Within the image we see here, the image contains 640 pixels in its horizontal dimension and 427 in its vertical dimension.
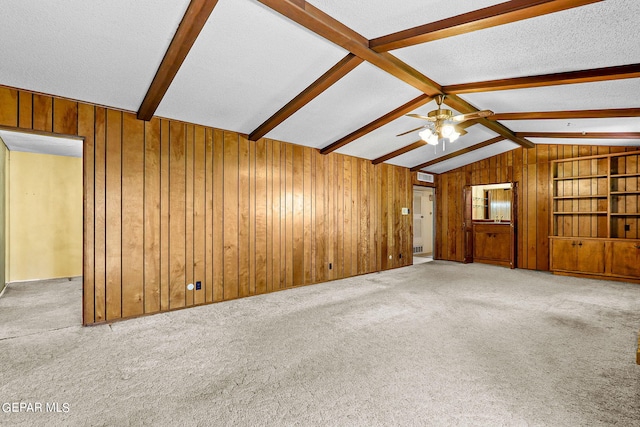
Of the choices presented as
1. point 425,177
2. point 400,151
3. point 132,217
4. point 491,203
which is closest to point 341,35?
point 132,217

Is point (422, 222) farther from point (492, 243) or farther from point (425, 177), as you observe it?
point (492, 243)

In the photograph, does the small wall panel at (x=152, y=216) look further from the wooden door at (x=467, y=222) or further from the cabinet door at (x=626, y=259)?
the cabinet door at (x=626, y=259)

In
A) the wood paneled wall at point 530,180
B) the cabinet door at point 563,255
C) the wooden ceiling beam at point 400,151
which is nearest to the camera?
the wooden ceiling beam at point 400,151

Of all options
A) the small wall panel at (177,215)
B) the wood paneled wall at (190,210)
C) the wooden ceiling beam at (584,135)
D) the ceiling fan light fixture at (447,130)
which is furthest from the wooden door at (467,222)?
the small wall panel at (177,215)

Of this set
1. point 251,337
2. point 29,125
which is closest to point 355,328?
point 251,337

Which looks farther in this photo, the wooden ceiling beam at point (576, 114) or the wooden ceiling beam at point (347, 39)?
the wooden ceiling beam at point (576, 114)

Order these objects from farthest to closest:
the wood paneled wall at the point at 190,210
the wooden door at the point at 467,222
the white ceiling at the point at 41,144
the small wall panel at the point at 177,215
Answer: the wooden door at the point at 467,222, the white ceiling at the point at 41,144, the small wall panel at the point at 177,215, the wood paneled wall at the point at 190,210

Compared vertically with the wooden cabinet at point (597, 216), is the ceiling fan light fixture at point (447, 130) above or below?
above

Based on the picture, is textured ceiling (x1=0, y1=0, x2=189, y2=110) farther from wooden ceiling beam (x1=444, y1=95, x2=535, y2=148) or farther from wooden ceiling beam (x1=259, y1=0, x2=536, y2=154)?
wooden ceiling beam (x1=444, y1=95, x2=535, y2=148)

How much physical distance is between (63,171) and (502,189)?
37.8 ft

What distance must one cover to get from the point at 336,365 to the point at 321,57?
9.65ft

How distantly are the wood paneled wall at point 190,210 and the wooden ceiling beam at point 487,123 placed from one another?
7.71ft

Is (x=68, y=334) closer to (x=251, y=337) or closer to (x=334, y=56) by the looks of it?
(x=251, y=337)

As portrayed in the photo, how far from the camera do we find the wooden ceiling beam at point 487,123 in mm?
4279
